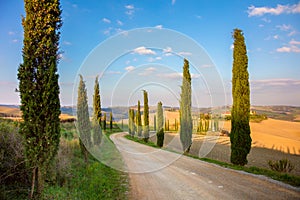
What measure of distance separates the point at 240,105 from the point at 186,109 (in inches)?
314

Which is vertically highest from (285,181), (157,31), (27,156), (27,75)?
(157,31)

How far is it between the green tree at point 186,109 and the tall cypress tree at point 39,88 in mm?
14670

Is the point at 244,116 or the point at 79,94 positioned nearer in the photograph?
the point at 244,116

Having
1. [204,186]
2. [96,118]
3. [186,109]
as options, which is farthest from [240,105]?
[96,118]

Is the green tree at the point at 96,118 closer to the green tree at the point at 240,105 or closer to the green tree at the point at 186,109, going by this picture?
the green tree at the point at 186,109

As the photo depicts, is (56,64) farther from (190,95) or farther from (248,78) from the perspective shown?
(190,95)

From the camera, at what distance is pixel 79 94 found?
13.0 metres

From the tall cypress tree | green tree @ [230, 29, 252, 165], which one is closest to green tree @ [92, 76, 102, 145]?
green tree @ [230, 29, 252, 165]

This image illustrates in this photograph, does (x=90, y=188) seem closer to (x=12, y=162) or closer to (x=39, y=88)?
(x=12, y=162)

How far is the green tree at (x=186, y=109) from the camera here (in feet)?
62.7

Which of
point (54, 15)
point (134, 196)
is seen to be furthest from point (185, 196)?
point (54, 15)

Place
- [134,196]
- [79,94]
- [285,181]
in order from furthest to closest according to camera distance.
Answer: [79,94], [285,181], [134,196]

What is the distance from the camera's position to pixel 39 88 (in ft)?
17.3

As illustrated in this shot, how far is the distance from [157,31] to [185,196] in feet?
27.8
